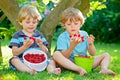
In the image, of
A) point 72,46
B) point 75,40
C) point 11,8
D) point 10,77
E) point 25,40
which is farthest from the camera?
point 11,8

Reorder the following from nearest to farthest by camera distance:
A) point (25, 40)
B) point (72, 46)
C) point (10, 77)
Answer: point (10, 77) < point (72, 46) < point (25, 40)

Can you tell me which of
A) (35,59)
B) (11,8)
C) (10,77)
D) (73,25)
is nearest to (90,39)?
(73,25)

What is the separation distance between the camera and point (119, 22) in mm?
12398

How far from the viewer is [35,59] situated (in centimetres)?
477

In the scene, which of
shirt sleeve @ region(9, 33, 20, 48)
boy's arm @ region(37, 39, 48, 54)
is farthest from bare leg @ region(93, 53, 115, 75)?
shirt sleeve @ region(9, 33, 20, 48)

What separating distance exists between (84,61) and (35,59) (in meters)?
0.63

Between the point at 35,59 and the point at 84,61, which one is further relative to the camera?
the point at 35,59

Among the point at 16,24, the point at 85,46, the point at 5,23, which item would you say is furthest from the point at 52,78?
the point at 5,23

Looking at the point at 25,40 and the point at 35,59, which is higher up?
the point at 25,40

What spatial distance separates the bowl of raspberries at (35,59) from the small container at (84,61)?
0.43m

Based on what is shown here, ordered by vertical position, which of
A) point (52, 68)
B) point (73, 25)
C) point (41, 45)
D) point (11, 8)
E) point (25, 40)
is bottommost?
point (52, 68)

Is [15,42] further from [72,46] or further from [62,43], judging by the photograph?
[72,46]

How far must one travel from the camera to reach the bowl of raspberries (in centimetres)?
471

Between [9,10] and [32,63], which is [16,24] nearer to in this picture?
[9,10]
